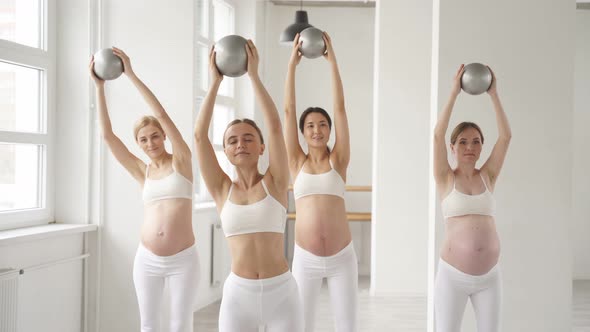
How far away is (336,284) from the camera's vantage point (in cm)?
317

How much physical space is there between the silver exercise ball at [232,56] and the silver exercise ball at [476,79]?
1.26 metres

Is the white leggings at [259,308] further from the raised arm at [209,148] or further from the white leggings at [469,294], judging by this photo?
the white leggings at [469,294]

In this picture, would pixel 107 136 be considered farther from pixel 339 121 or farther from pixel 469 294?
pixel 469 294

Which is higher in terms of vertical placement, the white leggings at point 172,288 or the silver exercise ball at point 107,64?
the silver exercise ball at point 107,64

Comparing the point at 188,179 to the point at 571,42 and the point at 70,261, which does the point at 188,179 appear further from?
the point at 571,42

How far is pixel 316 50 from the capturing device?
3.04 meters

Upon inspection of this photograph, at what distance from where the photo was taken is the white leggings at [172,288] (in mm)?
3316

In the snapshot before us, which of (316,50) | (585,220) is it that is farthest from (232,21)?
(585,220)

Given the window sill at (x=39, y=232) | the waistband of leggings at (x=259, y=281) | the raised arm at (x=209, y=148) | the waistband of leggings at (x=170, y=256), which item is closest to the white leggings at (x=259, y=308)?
the waistband of leggings at (x=259, y=281)

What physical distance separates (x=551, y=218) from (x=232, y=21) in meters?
4.05

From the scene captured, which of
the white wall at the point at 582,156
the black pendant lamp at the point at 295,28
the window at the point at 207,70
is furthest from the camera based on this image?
the white wall at the point at 582,156

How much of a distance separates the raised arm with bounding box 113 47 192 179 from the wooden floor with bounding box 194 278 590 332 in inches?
72.7

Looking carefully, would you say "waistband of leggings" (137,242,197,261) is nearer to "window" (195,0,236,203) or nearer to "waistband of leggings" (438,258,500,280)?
"waistband of leggings" (438,258,500,280)

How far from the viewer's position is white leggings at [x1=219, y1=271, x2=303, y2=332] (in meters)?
2.32
